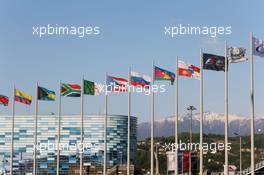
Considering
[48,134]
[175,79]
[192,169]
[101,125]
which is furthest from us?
[101,125]

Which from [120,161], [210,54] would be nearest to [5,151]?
[120,161]

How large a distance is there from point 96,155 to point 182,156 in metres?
106

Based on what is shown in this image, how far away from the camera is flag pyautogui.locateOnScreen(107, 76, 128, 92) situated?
54.4 meters

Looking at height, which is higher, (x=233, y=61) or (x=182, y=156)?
(x=233, y=61)

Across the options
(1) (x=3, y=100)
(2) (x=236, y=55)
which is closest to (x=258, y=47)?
(2) (x=236, y=55)

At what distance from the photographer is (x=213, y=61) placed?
47594 millimetres

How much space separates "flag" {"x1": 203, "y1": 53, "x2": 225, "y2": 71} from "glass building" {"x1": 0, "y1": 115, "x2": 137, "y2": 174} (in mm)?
96812

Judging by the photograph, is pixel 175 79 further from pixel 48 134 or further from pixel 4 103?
pixel 48 134

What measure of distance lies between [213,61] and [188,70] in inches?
110

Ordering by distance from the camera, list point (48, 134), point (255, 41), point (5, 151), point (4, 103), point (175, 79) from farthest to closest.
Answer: point (48, 134) < point (5, 151) < point (4, 103) < point (175, 79) < point (255, 41)

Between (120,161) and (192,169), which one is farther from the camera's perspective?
(120,161)

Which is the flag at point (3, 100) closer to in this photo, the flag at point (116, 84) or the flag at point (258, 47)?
the flag at point (116, 84)

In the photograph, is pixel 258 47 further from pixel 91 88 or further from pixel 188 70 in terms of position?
pixel 91 88

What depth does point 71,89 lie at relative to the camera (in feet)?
191
